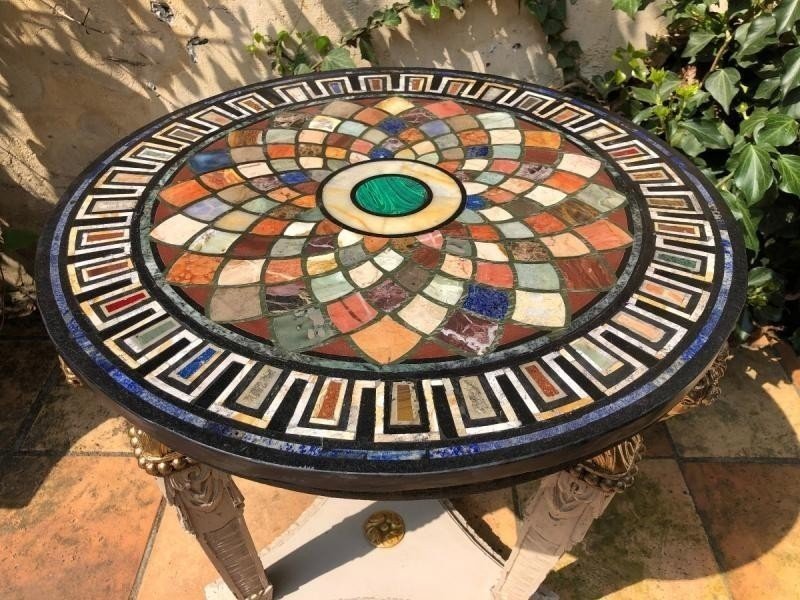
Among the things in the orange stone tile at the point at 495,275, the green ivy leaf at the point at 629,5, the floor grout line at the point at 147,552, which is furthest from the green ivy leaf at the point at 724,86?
the floor grout line at the point at 147,552

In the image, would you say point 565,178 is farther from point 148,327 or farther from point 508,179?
point 148,327

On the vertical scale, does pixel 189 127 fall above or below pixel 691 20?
above

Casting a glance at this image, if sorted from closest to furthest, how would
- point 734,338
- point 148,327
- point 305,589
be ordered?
point 148,327
point 305,589
point 734,338

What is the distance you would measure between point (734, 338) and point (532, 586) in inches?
60.8

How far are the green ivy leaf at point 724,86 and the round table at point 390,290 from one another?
2.31 ft

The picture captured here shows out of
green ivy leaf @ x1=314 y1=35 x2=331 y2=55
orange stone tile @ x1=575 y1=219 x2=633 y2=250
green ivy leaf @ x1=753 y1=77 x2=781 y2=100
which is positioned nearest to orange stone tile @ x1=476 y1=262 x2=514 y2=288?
orange stone tile @ x1=575 y1=219 x2=633 y2=250

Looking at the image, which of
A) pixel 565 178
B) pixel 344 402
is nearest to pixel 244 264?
pixel 344 402

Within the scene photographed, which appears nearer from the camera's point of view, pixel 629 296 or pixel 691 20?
pixel 629 296

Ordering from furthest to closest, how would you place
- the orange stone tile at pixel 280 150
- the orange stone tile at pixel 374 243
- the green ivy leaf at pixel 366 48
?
the green ivy leaf at pixel 366 48 < the orange stone tile at pixel 280 150 < the orange stone tile at pixel 374 243

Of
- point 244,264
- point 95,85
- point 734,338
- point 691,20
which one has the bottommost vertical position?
point 734,338

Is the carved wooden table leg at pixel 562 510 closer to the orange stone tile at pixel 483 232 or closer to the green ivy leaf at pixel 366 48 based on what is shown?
the orange stone tile at pixel 483 232

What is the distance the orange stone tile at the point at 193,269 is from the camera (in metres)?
1.14

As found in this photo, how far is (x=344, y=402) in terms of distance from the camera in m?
0.93

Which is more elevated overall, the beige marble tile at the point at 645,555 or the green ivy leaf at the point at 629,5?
the green ivy leaf at the point at 629,5
